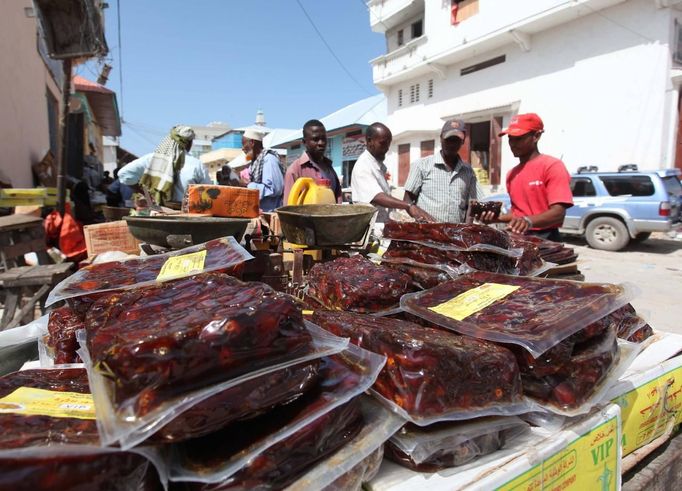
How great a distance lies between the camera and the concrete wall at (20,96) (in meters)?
6.14

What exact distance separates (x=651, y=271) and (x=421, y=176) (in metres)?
6.44

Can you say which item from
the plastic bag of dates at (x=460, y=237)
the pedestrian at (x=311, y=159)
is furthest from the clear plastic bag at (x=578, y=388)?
the pedestrian at (x=311, y=159)

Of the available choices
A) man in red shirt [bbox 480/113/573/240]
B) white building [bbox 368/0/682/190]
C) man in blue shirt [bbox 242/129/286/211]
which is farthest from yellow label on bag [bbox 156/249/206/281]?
white building [bbox 368/0/682/190]

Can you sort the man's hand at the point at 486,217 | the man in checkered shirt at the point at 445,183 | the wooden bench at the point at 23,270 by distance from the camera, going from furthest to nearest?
1. the man in checkered shirt at the point at 445,183
2. the wooden bench at the point at 23,270
3. the man's hand at the point at 486,217

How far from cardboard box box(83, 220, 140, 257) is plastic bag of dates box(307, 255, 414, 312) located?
1963 mm

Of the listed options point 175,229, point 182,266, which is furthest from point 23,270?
point 182,266

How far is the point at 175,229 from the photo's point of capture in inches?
76.9

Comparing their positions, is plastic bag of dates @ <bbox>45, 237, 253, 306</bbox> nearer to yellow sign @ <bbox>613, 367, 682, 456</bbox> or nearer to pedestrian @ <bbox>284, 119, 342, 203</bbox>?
yellow sign @ <bbox>613, 367, 682, 456</bbox>

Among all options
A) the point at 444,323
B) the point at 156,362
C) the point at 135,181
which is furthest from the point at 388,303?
the point at 135,181

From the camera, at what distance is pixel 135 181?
3852mm

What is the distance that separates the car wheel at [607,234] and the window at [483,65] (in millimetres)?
8961

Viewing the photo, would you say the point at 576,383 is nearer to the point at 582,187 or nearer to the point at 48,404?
the point at 48,404

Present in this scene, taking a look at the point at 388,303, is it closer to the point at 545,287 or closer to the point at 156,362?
the point at 545,287

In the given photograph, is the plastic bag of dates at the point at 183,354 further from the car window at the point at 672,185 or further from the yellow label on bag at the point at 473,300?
the car window at the point at 672,185
